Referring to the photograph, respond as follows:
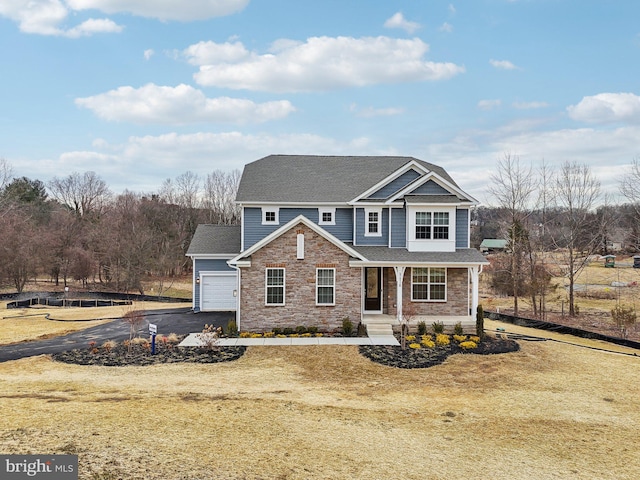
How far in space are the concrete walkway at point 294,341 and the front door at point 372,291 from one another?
3550 mm

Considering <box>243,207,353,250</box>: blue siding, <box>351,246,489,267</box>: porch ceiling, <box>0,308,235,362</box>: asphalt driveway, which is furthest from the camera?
<box>243,207,353,250</box>: blue siding

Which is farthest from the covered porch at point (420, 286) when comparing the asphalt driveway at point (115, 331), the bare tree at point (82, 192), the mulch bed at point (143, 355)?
the bare tree at point (82, 192)

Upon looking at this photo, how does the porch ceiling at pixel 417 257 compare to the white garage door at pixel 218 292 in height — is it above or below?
above

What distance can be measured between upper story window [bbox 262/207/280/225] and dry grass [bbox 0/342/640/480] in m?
8.92

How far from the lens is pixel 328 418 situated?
971cm

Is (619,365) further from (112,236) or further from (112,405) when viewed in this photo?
(112,236)

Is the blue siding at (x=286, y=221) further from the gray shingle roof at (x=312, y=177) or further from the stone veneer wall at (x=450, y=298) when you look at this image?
the stone veneer wall at (x=450, y=298)

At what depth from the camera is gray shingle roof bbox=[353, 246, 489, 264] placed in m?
19.4

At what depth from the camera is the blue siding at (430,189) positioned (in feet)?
68.6

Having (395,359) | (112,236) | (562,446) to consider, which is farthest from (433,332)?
(112,236)

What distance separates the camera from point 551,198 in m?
30.9

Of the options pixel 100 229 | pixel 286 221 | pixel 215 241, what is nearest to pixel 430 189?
pixel 286 221

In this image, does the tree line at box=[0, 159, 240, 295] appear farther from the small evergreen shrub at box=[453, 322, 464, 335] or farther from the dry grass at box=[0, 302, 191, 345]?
the small evergreen shrub at box=[453, 322, 464, 335]

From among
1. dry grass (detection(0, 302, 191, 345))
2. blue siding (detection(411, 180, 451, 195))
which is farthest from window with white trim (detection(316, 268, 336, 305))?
dry grass (detection(0, 302, 191, 345))
